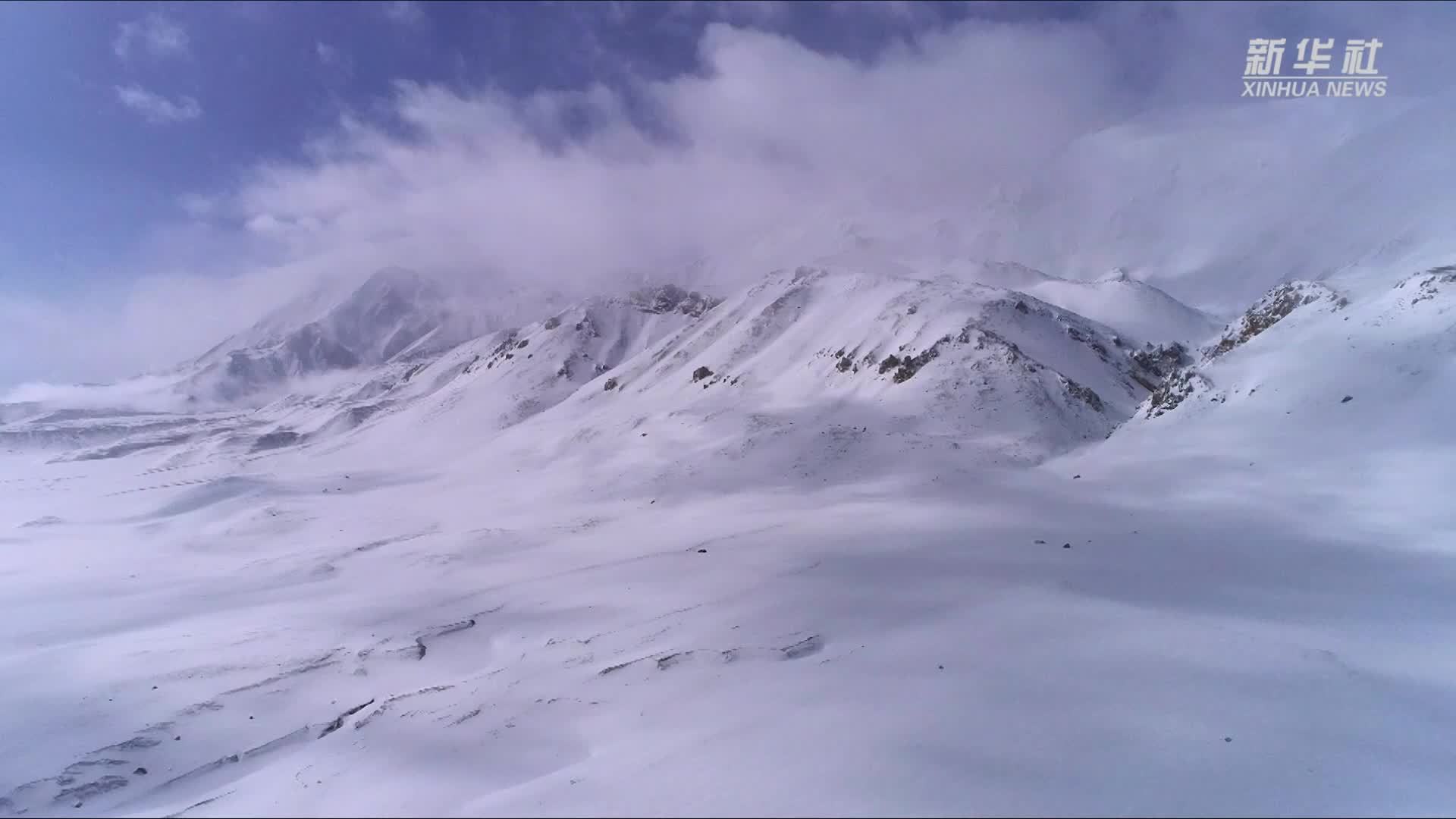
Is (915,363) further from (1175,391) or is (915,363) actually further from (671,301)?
(671,301)

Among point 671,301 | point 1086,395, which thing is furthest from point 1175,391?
point 671,301

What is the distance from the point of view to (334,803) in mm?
9297

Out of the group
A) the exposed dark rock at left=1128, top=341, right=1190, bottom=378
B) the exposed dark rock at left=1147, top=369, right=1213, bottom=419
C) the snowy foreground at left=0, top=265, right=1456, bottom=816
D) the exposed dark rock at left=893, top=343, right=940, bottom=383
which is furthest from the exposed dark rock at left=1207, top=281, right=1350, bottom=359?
the exposed dark rock at left=893, top=343, right=940, bottom=383

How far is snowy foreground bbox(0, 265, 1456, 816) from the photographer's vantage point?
28.7ft

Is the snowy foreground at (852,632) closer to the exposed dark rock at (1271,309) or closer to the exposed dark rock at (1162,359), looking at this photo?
the exposed dark rock at (1271,309)

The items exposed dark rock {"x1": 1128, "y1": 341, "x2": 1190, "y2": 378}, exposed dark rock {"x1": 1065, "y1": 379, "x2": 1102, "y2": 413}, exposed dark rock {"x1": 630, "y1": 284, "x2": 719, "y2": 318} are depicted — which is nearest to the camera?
exposed dark rock {"x1": 1065, "y1": 379, "x2": 1102, "y2": 413}

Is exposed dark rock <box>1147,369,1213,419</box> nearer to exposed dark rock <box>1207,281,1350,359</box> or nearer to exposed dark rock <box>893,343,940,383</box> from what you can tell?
exposed dark rock <box>1207,281,1350,359</box>

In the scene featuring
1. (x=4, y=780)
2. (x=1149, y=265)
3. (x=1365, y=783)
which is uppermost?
(x=1149, y=265)

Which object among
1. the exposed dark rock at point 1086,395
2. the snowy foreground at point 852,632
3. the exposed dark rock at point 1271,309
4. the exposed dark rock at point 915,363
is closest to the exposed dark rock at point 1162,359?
the exposed dark rock at point 1271,309

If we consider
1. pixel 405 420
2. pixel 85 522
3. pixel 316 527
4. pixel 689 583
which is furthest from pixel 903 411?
pixel 405 420

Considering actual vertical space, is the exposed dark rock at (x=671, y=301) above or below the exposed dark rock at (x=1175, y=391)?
above

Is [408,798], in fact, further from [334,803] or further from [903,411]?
[903,411]

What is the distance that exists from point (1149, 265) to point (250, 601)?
164 meters

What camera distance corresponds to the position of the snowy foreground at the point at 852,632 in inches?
345
